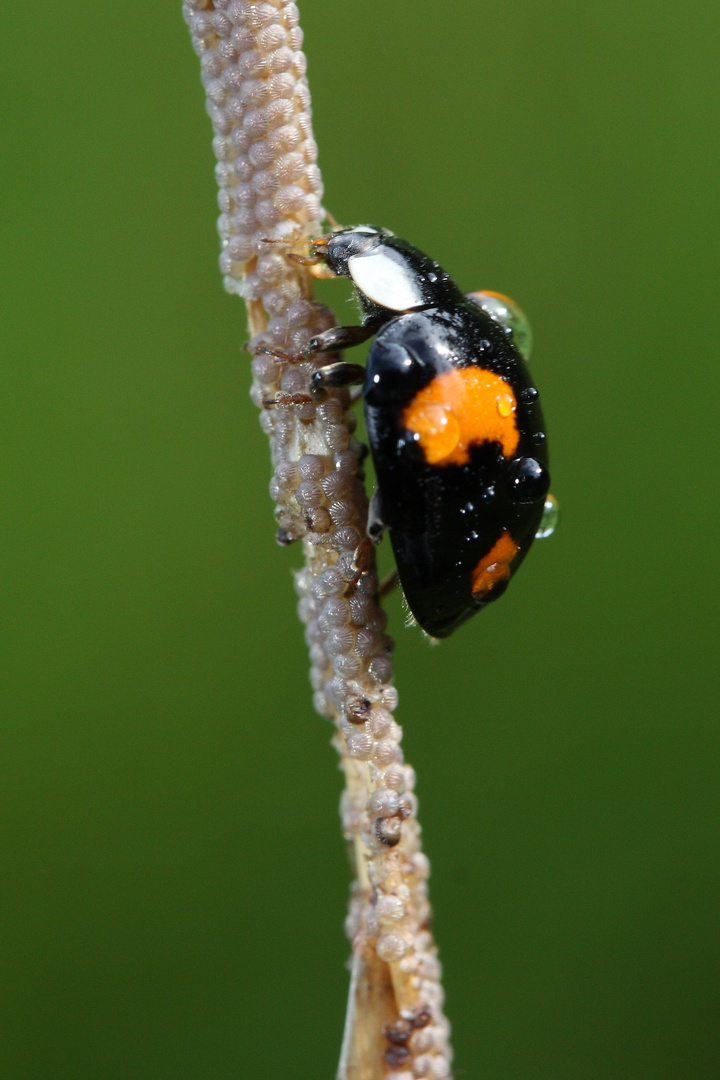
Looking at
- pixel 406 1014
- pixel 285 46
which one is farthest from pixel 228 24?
pixel 406 1014

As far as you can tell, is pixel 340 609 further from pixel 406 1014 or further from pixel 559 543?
pixel 559 543

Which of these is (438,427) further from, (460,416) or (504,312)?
(504,312)

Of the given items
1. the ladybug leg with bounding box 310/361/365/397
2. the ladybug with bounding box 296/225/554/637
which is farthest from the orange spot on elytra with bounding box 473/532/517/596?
the ladybug leg with bounding box 310/361/365/397

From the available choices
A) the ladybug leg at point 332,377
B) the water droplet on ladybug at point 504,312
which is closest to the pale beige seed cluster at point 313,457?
the ladybug leg at point 332,377

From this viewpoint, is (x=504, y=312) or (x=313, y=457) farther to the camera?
(x=504, y=312)

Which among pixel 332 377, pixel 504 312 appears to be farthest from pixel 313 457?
pixel 504 312
